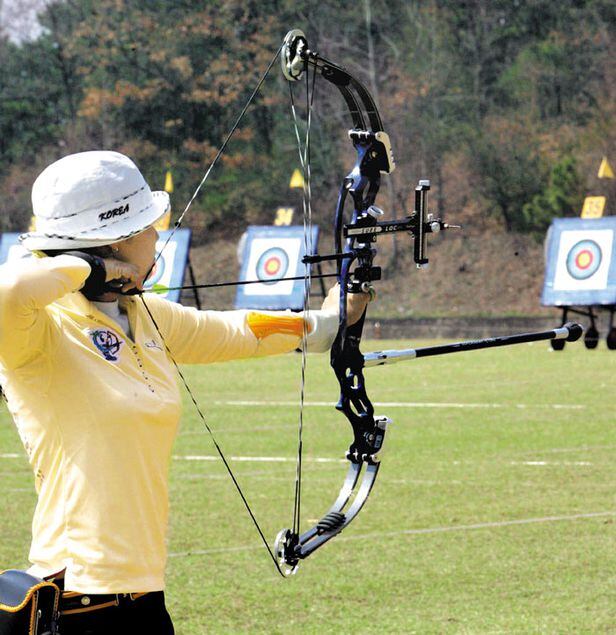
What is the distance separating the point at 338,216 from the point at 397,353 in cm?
34

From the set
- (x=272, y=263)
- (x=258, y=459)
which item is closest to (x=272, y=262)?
(x=272, y=263)

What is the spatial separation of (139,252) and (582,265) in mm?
15405

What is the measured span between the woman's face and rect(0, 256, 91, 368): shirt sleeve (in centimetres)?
15

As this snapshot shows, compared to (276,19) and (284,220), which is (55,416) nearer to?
(284,220)

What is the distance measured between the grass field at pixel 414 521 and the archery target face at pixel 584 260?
679 cm

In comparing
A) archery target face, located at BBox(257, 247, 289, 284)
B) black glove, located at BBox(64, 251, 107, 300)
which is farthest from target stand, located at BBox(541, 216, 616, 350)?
black glove, located at BBox(64, 251, 107, 300)

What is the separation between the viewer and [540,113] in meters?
30.8

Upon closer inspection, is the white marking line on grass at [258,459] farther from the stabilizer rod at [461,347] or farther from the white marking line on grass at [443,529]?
the stabilizer rod at [461,347]

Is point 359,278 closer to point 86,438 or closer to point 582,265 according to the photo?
point 86,438

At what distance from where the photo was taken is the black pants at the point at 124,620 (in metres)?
2.21

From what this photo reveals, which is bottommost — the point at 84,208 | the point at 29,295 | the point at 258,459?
the point at 258,459

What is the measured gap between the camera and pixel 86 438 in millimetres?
2248

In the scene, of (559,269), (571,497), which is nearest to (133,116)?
(559,269)

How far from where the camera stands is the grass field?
13.4 ft
